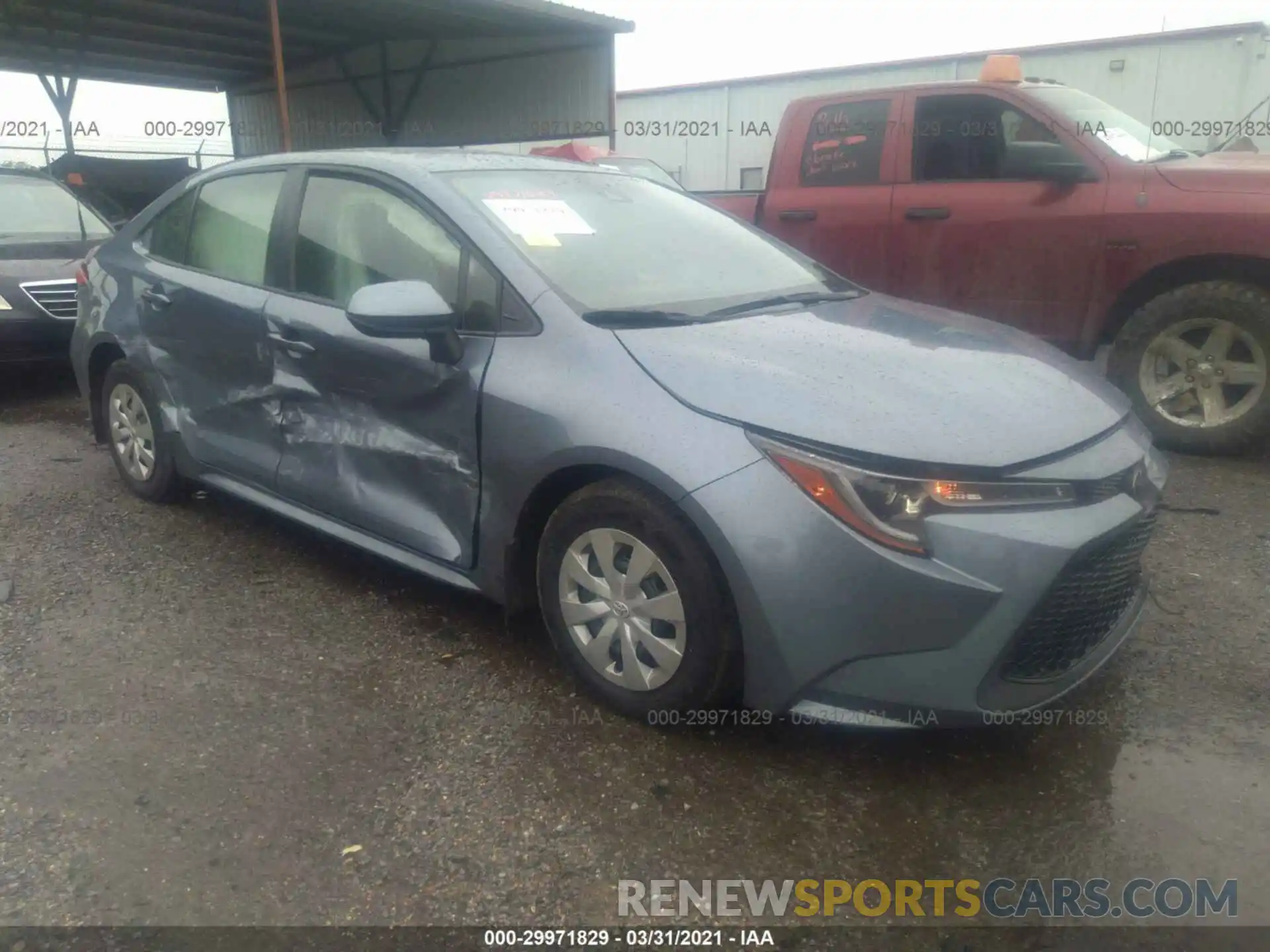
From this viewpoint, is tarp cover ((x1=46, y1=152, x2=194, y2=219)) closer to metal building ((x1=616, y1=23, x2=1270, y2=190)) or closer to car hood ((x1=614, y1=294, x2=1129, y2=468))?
metal building ((x1=616, y1=23, x2=1270, y2=190))

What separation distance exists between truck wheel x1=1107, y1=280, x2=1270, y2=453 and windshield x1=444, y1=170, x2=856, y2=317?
2.17m

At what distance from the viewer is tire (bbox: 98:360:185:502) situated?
4.05 metres

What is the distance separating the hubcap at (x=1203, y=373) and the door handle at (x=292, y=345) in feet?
13.0

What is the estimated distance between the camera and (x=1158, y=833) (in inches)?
86.4

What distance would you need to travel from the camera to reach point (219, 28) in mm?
14586

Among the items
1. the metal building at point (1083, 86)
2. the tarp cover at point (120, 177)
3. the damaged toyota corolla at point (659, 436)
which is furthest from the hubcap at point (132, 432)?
the tarp cover at point (120, 177)

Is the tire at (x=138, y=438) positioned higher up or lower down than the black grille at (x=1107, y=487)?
lower down

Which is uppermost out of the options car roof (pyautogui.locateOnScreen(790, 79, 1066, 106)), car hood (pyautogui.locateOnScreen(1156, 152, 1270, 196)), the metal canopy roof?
the metal canopy roof

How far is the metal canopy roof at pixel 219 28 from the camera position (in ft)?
42.0

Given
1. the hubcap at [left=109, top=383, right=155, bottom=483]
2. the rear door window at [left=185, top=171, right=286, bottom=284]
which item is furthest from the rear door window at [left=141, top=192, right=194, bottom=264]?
the hubcap at [left=109, top=383, right=155, bottom=483]

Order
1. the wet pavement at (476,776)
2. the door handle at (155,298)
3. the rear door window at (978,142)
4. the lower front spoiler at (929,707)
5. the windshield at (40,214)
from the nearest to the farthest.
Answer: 1. the wet pavement at (476,776)
2. the lower front spoiler at (929,707)
3. the door handle at (155,298)
4. the rear door window at (978,142)
5. the windshield at (40,214)

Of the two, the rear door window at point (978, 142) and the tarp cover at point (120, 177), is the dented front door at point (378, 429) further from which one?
the tarp cover at point (120, 177)

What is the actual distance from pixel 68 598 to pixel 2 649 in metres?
0.40

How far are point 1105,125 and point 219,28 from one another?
→ 13682 mm
